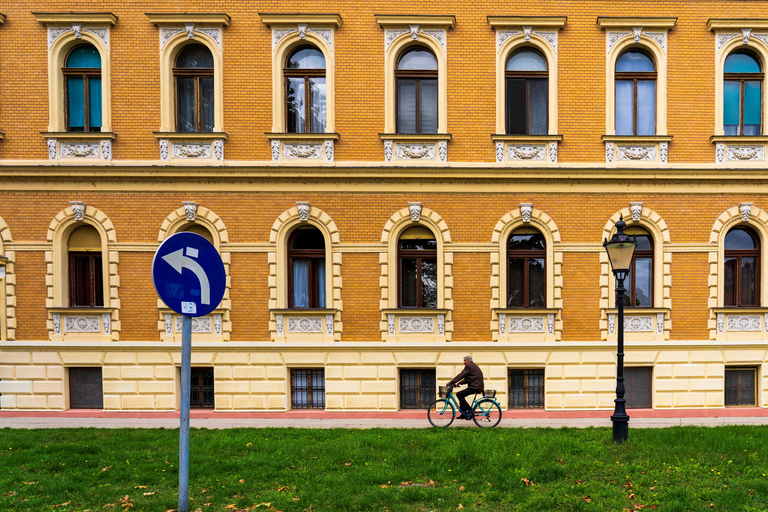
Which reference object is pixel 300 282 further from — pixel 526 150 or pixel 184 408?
pixel 184 408

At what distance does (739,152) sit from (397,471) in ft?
36.9

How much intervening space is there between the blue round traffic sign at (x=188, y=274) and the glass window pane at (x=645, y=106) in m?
11.3

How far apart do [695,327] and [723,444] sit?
439 cm

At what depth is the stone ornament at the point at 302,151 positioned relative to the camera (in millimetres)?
11250

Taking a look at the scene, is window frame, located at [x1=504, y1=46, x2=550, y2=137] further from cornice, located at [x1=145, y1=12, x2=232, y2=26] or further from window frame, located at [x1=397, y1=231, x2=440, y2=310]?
cornice, located at [x1=145, y1=12, x2=232, y2=26]

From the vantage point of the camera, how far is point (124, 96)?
11258 mm

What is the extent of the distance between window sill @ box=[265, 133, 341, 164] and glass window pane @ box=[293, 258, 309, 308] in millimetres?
2519

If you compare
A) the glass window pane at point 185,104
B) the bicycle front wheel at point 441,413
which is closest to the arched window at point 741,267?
the bicycle front wheel at point 441,413

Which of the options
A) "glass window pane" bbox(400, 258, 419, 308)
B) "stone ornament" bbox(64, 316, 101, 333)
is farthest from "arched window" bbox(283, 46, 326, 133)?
"stone ornament" bbox(64, 316, 101, 333)

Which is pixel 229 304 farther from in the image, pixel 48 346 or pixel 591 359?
pixel 591 359

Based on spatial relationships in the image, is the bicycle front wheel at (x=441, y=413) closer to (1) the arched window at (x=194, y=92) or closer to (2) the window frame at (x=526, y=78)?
(2) the window frame at (x=526, y=78)

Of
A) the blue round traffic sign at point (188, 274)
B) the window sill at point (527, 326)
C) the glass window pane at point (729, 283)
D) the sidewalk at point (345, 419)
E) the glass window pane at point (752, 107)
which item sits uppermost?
the glass window pane at point (752, 107)

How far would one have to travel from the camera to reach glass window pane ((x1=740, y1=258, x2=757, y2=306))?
11.5m

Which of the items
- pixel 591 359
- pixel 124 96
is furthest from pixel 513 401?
pixel 124 96
